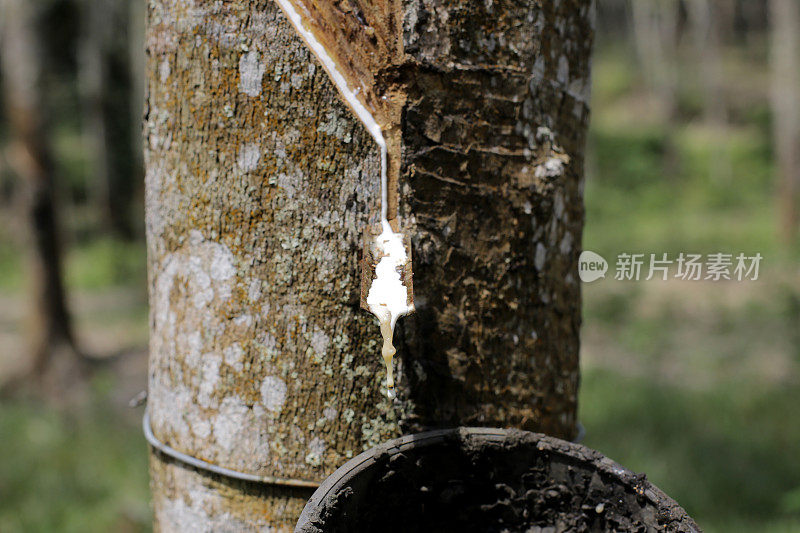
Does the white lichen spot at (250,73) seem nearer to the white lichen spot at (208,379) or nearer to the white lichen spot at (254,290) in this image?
the white lichen spot at (254,290)

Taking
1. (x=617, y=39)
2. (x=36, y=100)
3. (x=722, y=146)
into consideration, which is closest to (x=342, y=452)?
(x=36, y=100)

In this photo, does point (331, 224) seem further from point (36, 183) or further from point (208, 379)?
point (36, 183)

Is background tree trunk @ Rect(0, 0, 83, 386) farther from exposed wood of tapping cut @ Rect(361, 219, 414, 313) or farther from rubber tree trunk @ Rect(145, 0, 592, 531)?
exposed wood of tapping cut @ Rect(361, 219, 414, 313)

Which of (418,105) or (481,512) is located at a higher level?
(418,105)

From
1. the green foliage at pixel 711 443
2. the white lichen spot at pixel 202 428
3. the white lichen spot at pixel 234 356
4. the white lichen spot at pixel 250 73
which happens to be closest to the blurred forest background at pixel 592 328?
the green foliage at pixel 711 443

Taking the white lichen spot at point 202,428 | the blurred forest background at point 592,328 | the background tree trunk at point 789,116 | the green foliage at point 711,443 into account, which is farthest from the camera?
the background tree trunk at point 789,116

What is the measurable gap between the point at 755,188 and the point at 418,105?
50.6 ft

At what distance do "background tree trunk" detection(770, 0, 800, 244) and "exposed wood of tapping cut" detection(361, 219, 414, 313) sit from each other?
29.3 ft

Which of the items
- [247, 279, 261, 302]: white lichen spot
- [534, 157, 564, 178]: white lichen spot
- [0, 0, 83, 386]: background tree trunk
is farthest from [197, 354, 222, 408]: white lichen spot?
[0, 0, 83, 386]: background tree trunk

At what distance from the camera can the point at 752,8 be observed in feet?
93.8

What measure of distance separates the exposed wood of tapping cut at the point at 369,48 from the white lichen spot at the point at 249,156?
18 cm

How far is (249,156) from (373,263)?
0.85 feet

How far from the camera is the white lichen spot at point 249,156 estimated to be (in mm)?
933

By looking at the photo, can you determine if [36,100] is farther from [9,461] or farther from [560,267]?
[560,267]
